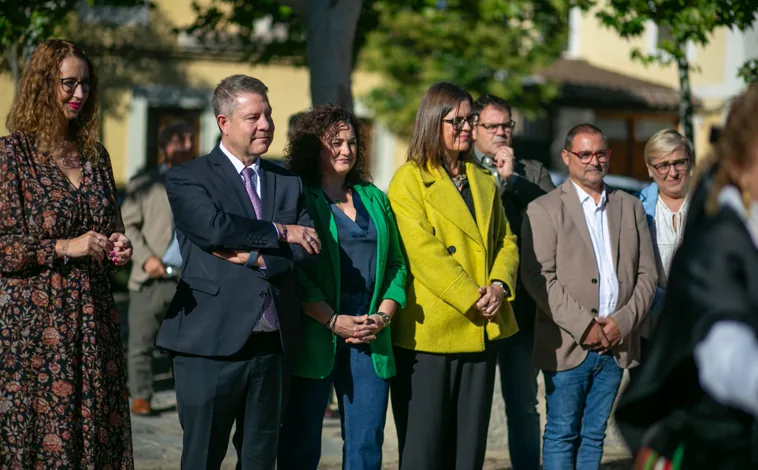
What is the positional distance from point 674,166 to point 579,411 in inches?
62.0

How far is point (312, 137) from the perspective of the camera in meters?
5.68

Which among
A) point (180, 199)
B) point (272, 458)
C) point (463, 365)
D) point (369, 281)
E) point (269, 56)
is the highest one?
point (269, 56)

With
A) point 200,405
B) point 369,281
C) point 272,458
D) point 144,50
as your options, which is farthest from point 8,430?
point 144,50

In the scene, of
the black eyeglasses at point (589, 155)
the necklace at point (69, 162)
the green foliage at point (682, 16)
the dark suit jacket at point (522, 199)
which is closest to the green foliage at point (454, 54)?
the green foliage at point (682, 16)

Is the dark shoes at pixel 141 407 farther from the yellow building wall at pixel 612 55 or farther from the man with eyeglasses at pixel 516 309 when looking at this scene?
the yellow building wall at pixel 612 55

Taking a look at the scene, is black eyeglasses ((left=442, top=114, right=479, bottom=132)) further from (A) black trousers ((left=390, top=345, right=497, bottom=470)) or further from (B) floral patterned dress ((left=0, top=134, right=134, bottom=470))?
(B) floral patterned dress ((left=0, top=134, right=134, bottom=470))

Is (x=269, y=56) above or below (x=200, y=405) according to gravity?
above

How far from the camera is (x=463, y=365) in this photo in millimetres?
5801

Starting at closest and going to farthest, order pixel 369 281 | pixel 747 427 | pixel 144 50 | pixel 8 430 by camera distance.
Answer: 1. pixel 747 427
2. pixel 8 430
3. pixel 369 281
4. pixel 144 50

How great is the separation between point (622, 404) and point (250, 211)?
7.63 ft

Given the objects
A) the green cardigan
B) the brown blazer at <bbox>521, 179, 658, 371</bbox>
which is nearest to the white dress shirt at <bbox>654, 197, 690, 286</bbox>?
the brown blazer at <bbox>521, 179, 658, 371</bbox>

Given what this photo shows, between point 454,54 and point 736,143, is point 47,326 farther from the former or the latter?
point 454,54

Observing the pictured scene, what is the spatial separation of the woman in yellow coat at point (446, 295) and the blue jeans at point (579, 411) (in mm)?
440

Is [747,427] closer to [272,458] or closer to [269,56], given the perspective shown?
[272,458]
